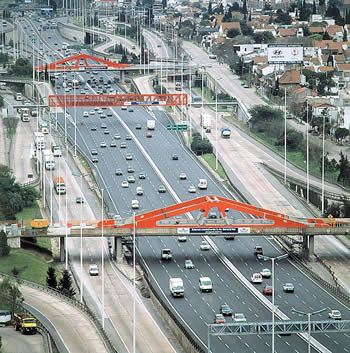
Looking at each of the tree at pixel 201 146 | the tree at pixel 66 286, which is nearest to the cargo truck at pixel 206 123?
the tree at pixel 201 146

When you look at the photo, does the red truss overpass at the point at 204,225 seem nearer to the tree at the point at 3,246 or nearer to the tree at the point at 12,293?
the tree at the point at 3,246

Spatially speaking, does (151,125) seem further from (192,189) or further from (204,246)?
(204,246)

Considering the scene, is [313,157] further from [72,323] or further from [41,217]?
[72,323]

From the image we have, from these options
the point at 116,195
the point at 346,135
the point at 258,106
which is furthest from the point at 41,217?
the point at 258,106

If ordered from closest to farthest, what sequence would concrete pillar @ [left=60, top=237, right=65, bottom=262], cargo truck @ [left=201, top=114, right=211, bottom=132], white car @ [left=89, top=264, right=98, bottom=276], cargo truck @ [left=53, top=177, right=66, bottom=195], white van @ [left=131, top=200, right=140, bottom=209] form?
white car @ [left=89, top=264, right=98, bottom=276] → concrete pillar @ [left=60, top=237, right=65, bottom=262] → white van @ [left=131, top=200, right=140, bottom=209] → cargo truck @ [left=53, top=177, right=66, bottom=195] → cargo truck @ [left=201, top=114, right=211, bottom=132]

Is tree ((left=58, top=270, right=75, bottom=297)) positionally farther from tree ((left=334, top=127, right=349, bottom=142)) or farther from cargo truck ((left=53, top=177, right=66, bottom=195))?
tree ((left=334, top=127, right=349, bottom=142))

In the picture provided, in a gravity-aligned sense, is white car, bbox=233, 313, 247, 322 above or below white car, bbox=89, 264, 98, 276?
above

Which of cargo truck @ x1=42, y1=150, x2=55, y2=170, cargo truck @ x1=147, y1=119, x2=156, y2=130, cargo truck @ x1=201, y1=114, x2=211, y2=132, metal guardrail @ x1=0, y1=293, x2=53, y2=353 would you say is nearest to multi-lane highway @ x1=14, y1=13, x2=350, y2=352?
cargo truck @ x1=147, y1=119, x2=156, y2=130

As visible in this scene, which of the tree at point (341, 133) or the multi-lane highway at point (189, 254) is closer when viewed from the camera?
the multi-lane highway at point (189, 254)
